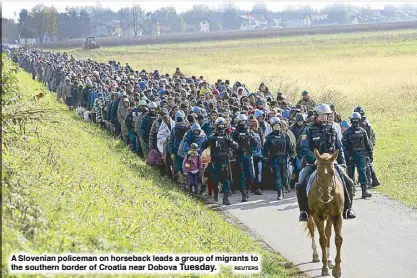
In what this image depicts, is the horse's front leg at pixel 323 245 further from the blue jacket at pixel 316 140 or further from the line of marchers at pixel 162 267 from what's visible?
the line of marchers at pixel 162 267

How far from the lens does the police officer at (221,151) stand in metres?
18.3

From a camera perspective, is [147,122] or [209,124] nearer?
[209,124]

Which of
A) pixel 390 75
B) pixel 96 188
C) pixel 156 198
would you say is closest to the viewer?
pixel 96 188

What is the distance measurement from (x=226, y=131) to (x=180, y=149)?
1.50 m

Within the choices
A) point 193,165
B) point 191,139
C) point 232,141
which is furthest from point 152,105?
point 232,141

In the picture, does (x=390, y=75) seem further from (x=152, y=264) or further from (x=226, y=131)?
(x=152, y=264)

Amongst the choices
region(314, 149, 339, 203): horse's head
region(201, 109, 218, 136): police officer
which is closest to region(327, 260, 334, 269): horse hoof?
region(314, 149, 339, 203): horse's head

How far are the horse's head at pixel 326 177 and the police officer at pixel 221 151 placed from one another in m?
6.16

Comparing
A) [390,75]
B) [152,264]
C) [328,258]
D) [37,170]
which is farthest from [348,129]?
[390,75]

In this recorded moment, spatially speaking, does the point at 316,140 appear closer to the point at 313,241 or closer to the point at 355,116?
the point at 313,241

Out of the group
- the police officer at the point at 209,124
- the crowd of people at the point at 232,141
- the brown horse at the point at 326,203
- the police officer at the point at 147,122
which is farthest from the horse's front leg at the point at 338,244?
the police officer at the point at 147,122

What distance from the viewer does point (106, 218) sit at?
436 inches

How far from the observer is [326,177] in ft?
39.6

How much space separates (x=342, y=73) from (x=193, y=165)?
125 feet
